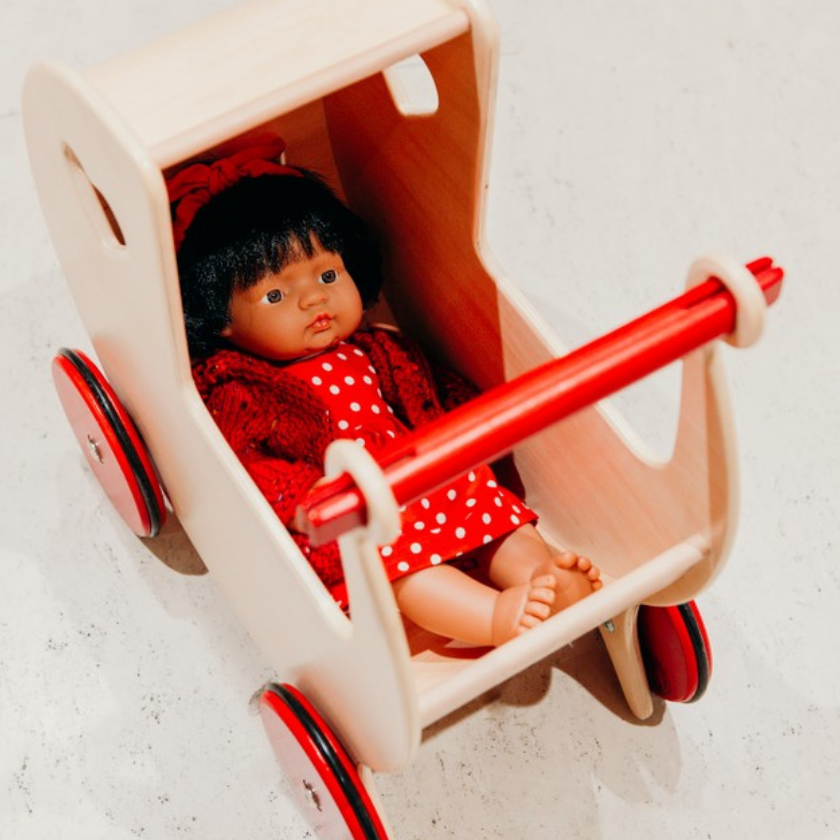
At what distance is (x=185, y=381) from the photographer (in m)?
1.06

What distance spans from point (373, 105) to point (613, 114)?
59 centimetres

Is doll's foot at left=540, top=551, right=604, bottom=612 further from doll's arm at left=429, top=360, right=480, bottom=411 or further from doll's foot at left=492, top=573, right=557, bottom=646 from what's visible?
doll's arm at left=429, top=360, right=480, bottom=411

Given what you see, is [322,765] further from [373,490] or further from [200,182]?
[200,182]

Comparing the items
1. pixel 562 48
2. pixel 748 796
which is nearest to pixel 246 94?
pixel 748 796

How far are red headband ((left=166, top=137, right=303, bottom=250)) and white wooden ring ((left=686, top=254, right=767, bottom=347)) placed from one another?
47 cm

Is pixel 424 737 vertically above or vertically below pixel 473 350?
below

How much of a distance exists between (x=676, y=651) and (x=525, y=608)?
0.22 meters

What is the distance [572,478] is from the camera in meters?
1.17

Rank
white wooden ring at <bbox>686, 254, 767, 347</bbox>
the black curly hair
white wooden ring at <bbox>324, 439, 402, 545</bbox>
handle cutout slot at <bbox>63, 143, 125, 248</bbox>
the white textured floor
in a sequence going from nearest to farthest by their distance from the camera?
white wooden ring at <bbox>324, 439, 402, 545</bbox> → white wooden ring at <bbox>686, 254, 767, 347</bbox> → handle cutout slot at <bbox>63, 143, 125, 248</bbox> → the black curly hair → the white textured floor

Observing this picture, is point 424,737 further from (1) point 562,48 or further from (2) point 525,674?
(1) point 562,48

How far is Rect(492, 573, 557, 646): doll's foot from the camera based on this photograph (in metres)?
1.07

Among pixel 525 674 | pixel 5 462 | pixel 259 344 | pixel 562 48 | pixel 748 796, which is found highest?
pixel 562 48

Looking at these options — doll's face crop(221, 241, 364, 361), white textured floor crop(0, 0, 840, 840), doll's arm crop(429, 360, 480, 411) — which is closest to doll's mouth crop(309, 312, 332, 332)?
doll's face crop(221, 241, 364, 361)

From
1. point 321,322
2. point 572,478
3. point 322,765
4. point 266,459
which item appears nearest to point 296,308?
point 321,322
